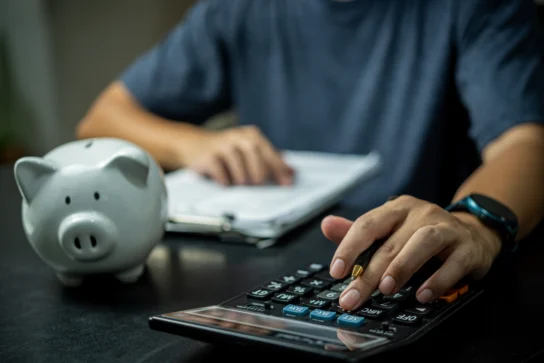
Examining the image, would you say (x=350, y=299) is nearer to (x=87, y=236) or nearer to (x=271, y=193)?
(x=87, y=236)

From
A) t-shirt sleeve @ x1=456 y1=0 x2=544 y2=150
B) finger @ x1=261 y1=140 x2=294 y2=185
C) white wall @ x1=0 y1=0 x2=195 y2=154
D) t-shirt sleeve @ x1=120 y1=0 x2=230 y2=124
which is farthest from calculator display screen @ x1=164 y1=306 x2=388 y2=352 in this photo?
white wall @ x1=0 y1=0 x2=195 y2=154

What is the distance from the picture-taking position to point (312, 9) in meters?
1.25

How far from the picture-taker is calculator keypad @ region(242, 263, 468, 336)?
17.9 inches

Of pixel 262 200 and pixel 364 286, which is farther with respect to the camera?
pixel 262 200

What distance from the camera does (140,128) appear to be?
4.08 ft

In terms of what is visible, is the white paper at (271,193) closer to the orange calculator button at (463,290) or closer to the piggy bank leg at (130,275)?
the piggy bank leg at (130,275)

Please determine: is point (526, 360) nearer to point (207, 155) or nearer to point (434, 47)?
point (207, 155)

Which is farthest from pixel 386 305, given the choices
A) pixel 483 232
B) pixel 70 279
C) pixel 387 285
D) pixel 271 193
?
pixel 271 193

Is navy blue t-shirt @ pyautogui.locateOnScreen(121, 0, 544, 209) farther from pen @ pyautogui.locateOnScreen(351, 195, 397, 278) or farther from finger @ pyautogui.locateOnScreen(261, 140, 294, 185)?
pen @ pyautogui.locateOnScreen(351, 195, 397, 278)

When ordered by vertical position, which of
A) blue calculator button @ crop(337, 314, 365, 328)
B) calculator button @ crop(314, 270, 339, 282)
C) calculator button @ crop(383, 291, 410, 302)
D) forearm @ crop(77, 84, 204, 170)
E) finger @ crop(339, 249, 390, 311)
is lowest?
forearm @ crop(77, 84, 204, 170)

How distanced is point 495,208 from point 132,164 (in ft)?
1.01

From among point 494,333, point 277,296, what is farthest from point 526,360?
point 277,296

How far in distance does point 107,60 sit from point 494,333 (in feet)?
7.23

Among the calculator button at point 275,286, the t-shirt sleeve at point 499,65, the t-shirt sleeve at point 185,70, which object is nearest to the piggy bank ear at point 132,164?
the calculator button at point 275,286
